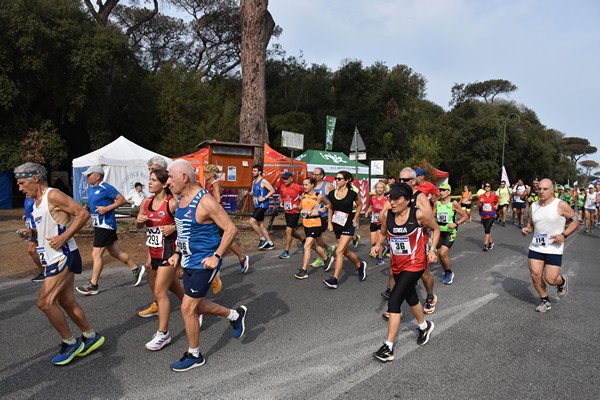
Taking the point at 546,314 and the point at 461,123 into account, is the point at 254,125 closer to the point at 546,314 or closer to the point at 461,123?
the point at 546,314

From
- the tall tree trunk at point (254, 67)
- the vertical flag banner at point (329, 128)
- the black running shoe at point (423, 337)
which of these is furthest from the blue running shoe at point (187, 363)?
the vertical flag banner at point (329, 128)

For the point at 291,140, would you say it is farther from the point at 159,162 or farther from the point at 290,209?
the point at 159,162

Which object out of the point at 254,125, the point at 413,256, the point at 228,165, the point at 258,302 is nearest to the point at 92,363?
the point at 258,302

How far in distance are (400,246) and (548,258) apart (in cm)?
276

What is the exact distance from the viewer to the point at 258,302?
5.73 metres

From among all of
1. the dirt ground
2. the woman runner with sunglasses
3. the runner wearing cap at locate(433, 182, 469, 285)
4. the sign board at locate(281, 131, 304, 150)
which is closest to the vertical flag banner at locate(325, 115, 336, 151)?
the dirt ground

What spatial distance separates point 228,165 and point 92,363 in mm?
9399

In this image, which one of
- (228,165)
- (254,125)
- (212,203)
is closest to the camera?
(212,203)

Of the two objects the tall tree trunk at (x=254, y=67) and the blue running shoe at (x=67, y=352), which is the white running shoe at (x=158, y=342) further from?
the tall tree trunk at (x=254, y=67)

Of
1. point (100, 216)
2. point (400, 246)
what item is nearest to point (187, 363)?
point (400, 246)

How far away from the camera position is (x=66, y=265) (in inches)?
148

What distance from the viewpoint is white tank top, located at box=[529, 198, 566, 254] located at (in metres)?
5.59

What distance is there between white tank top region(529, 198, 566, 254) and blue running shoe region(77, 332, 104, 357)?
217 inches

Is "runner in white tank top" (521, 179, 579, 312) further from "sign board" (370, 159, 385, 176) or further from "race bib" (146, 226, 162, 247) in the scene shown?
"sign board" (370, 159, 385, 176)
